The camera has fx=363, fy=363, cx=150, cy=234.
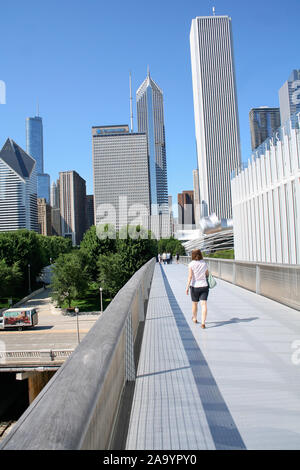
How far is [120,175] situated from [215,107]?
49.1 meters

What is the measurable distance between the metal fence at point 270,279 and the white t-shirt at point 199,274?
2.14 m

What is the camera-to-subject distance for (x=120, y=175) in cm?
16088

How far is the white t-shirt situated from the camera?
6.49 m

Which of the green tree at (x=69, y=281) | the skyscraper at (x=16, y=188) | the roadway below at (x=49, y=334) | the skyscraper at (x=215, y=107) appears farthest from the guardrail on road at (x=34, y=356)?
the skyscraper at (x=215, y=107)

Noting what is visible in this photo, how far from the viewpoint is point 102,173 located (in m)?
158

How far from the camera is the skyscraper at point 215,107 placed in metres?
146

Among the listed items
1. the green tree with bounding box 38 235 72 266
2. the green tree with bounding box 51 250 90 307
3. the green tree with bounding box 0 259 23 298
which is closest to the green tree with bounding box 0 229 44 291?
the green tree with bounding box 0 259 23 298

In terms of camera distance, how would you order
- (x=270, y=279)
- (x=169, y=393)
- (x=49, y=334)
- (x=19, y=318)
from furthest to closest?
(x=19, y=318) < (x=49, y=334) < (x=270, y=279) < (x=169, y=393)

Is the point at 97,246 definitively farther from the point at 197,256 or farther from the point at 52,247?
the point at 52,247

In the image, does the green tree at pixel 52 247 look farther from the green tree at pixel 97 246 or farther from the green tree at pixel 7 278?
the green tree at pixel 97 246

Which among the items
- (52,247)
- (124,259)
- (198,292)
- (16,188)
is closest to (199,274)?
(198,292)

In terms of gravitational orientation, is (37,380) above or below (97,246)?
below

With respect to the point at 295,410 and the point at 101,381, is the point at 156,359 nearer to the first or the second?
the point at 295,410

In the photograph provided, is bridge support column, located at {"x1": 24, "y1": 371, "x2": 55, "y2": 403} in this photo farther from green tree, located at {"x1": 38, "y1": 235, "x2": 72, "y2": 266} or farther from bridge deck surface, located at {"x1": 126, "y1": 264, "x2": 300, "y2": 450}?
green tree, located at {"x1": 38, "y1": 235, "x2": 72, "y2": 266}
